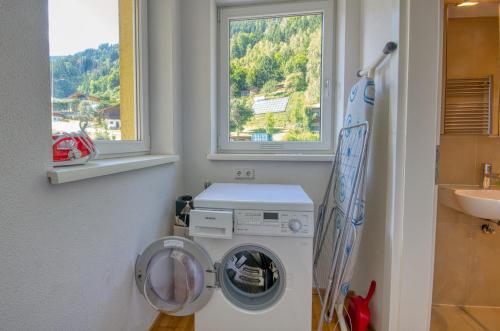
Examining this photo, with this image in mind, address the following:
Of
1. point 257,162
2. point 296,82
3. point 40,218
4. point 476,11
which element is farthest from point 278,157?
point 476,11

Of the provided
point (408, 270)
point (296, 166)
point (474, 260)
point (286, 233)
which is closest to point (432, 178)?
point (408, 270)

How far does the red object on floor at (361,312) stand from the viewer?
135 centimetres

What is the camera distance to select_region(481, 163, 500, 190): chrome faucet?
1.55 m

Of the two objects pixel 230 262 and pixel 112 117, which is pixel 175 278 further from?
pixel 112 117

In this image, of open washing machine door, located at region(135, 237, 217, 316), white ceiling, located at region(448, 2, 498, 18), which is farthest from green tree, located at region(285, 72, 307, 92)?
open washing machine door, located at region(135, 237, 217, 316)

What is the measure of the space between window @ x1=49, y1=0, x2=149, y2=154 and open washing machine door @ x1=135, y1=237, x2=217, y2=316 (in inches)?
24.1

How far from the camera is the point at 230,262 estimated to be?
1387 millimetres

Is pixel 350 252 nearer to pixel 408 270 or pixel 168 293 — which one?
pixel 408 270

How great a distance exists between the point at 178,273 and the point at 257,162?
0.92 m

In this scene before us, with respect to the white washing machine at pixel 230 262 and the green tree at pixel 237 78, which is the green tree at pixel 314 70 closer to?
the green tree at pixel 237 78

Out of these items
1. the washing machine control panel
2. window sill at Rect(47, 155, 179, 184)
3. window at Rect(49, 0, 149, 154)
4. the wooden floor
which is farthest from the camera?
the wooden floor

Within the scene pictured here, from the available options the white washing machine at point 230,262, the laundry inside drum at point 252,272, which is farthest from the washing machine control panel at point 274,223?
the laundry inside drum at point 252,272

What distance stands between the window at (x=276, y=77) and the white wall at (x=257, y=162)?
142 millimetres

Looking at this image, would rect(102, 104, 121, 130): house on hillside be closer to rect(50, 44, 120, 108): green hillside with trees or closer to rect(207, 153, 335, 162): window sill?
rect(50, 44, 120, 108): green hillside with trees
